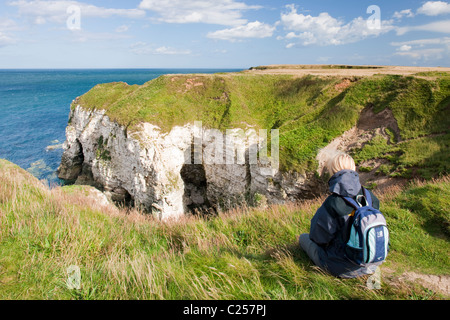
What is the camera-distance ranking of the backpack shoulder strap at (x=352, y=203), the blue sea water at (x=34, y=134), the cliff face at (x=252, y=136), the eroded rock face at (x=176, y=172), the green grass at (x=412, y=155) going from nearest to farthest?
1. the backpack shoulder strap at (x=352, y=203)
2. the green grass at (x=412, y=155)
3. the cliff face at (x=252, y=136)
4. the eroded rock face at (x=176, y=172)
5. the blue sea water at (x=34, y=134)

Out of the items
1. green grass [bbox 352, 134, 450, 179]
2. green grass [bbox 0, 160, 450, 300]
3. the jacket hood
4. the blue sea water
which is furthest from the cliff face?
the jacket hood

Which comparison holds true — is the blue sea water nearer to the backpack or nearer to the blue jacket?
the blue jacket

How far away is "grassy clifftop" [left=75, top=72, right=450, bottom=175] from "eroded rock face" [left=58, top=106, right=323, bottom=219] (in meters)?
1.28

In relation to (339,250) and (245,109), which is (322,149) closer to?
(245,109)

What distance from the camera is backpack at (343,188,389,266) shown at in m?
3.63

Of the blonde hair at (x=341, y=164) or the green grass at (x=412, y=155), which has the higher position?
the blonde hair at (x=341, y=164)

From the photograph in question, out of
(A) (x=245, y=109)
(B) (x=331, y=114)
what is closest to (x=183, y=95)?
(A) (x=245, y=109)

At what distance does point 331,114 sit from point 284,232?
635 inches

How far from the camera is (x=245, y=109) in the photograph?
2423cm

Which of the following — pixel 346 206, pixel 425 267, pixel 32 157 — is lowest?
pixel 32 157

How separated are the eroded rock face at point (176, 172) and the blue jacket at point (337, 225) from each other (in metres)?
13.6

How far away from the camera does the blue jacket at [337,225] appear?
12.9 ft

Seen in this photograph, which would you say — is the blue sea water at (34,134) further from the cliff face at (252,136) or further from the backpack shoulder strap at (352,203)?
the backpack shoulder strap at (352,203)

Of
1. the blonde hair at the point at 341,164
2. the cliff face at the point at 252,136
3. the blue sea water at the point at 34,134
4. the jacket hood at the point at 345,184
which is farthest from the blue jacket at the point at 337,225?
the blue sea water at the point at 34,134
